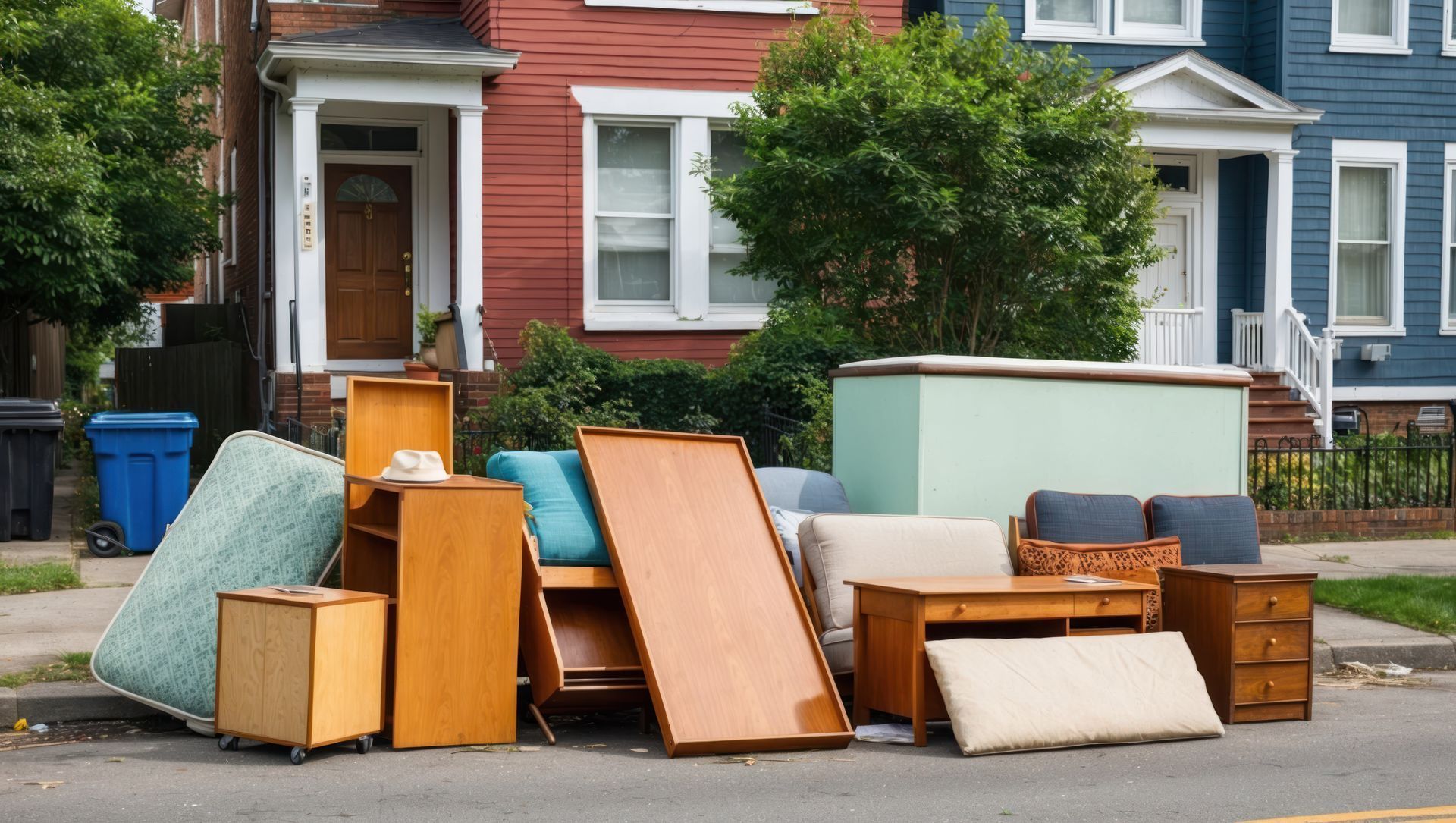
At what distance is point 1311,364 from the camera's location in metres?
17.9

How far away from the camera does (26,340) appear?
70.9ft

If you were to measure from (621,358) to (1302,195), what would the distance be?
29.8 feet

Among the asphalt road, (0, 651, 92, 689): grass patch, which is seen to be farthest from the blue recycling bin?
the asphalt road

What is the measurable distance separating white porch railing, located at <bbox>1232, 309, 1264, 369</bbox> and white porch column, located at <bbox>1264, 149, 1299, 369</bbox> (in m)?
0.20

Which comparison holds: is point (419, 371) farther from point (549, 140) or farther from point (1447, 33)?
point (1447, 33)

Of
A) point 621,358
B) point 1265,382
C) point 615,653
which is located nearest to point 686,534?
point 615,653

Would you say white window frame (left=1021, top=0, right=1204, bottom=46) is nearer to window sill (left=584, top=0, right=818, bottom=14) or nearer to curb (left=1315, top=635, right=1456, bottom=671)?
window sill (left=584, top=0, right=818, bottom=14)

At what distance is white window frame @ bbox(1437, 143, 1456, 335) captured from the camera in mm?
19234

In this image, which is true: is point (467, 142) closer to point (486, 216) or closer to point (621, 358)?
point (486, 216)

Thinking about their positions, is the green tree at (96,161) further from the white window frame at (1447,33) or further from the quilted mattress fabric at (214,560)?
the white window frame at (1447,33)

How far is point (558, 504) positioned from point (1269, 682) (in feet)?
12.0

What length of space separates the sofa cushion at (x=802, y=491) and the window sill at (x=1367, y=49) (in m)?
13.1

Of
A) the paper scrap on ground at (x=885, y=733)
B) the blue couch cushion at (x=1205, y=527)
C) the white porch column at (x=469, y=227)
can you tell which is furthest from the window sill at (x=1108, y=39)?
the paper scrap on ground at (x=885, y=733)

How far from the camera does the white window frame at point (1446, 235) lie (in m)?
19.2
